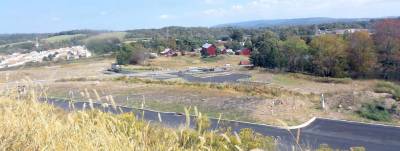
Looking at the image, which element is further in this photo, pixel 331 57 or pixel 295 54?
pixel 295 54

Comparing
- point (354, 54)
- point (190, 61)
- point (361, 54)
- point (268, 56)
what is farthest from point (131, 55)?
point (361, 54)

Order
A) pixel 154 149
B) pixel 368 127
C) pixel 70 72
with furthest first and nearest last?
pixel 70 72
pixel 368 127
pixel 154 149

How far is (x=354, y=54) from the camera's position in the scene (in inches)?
2119

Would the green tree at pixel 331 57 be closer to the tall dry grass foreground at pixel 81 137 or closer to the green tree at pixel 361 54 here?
the green tree at pixel 361 54

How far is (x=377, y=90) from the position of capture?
37.2m

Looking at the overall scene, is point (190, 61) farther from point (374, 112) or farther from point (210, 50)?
point (374, 112)

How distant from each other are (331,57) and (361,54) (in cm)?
361

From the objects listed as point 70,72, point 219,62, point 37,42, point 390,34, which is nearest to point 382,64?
point 390,34

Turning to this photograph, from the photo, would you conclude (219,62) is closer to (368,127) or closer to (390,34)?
(390,34)

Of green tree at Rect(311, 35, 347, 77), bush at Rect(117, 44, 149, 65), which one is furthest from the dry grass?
green tree at Rect(311, 35, 347, 77)

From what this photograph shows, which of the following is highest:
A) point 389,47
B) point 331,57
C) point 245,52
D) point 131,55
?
point 389,47

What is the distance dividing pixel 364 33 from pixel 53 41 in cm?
7711

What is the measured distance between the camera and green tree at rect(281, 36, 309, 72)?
2281 inches

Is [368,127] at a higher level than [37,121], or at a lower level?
lower
